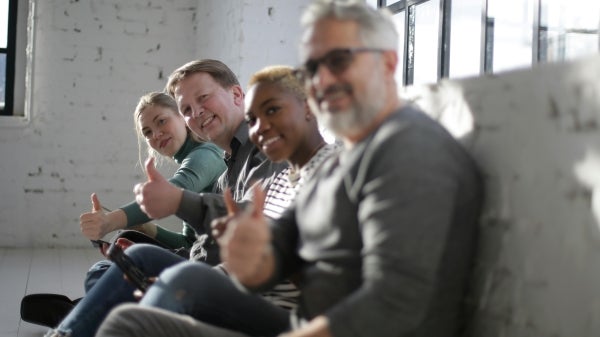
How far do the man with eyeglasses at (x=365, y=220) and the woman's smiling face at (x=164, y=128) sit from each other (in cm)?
165

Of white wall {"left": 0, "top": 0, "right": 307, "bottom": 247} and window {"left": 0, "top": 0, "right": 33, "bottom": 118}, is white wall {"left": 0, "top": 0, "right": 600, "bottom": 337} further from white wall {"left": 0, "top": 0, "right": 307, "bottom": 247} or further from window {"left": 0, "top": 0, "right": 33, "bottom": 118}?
window {"left": 0, "top": 0, "right": 33, "bottom": 118}

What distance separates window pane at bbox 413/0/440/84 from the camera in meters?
3.68

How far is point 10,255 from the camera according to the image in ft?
18.2

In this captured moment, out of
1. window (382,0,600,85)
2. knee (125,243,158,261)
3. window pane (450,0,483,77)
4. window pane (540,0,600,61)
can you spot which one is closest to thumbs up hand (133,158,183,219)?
knee (125,243,158,261)

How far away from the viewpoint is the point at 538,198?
4.15 ft

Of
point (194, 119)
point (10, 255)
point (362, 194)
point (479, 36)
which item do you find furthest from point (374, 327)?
point (10, 255)

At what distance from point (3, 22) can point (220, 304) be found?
5.02m

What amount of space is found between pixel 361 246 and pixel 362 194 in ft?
0.29

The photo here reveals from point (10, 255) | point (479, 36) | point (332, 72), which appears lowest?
point (10, 255)

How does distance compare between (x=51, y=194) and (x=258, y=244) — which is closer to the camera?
(x=258, y=244)

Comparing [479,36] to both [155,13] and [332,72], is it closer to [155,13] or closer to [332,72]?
[332,72]

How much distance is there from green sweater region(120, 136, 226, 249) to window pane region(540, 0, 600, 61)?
1.21m

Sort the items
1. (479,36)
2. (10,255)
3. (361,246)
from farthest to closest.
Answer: (10,255) → (479,36) → (361,246)

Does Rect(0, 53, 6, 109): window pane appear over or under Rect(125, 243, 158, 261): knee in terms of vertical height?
over
